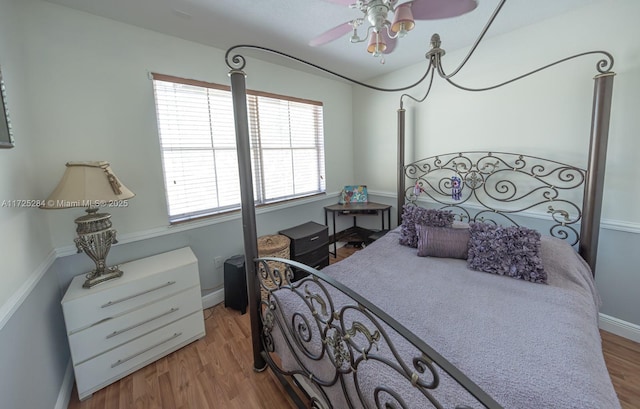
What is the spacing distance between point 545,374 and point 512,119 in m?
2.15

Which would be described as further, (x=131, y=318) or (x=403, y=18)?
(x=131, y=318)

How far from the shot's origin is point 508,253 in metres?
1.72

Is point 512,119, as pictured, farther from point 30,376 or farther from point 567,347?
point 30,376

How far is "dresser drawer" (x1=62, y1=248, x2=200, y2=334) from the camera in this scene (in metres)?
1.56

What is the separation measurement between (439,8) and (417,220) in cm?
152

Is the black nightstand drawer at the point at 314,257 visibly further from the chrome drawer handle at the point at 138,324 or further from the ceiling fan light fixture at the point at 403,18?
the ceiling fan light fixture at the point at 403,18

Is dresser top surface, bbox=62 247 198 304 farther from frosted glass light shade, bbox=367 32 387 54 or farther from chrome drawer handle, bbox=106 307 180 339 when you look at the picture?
frosted glass light shade, bbox=367 32 387 54

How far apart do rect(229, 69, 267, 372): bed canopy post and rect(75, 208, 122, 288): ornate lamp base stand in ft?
3.30

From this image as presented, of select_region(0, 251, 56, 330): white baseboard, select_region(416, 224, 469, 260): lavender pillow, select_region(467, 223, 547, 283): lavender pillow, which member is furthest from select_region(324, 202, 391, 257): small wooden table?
select_region(0, 251, 56, 330): white baseboard

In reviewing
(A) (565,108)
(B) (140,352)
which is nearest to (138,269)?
(B) (140,352)

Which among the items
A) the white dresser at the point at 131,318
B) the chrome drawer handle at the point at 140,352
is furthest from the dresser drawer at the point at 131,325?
the chrome drawer handle at the point at 140,352

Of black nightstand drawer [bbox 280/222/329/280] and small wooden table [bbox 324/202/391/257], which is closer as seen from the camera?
black nightstand drawer [bbox 280/222/329/280]

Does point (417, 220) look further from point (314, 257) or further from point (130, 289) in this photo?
point (130, 289)

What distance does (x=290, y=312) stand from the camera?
4.67 ft
